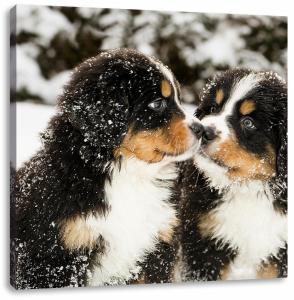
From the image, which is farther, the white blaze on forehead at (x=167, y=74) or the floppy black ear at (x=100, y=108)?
the white blaze on forehead at (x=167, y=74)

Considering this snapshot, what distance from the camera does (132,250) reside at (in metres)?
3.79

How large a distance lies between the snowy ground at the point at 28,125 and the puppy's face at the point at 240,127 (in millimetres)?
943

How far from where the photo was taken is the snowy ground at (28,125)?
3.68m

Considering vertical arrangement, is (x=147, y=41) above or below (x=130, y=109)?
above

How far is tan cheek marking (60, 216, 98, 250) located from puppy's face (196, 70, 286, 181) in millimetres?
845

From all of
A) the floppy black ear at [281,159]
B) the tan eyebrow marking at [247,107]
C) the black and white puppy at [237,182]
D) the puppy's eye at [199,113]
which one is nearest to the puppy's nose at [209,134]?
the black and white puppy at [237,182]

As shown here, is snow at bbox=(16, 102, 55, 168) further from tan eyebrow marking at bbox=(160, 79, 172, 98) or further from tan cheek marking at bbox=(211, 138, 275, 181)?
tan cheek marking at bbox=(211, 138, 275, 181)

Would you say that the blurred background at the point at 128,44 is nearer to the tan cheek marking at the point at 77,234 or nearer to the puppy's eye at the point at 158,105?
the puppy's eye at the point at 158,105

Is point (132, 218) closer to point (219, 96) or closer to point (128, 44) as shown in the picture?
point (219, 96)

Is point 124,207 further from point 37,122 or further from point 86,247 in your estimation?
point 37,122

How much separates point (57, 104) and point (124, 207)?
71 cm

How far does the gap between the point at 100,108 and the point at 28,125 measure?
1.56 ft

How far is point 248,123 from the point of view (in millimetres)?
3920

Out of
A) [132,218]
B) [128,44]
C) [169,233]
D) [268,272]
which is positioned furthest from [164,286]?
[128,44]
